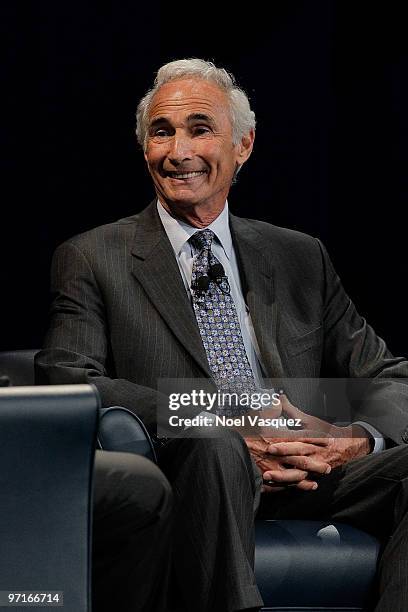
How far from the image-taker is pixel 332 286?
2773mm

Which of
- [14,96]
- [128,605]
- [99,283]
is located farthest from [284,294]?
[128,605]

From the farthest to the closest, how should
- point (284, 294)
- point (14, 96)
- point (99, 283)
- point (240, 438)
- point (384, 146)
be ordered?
point (384, 146)
point (14, 96)
point (284, 294)
point (99, 283)
point (240, 438)

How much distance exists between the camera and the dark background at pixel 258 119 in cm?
296

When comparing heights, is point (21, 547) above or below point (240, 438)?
below

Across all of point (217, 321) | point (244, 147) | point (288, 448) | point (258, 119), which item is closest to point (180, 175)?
point (244, 147)

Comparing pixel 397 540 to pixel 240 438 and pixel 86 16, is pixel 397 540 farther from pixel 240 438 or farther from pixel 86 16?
pixel 86 16

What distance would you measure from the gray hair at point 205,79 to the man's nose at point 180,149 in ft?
0.36

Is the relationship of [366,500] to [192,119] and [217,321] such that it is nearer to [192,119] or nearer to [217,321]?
[217,321]

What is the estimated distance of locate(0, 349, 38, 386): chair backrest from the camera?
103 inches

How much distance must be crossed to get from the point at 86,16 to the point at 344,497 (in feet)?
5.02

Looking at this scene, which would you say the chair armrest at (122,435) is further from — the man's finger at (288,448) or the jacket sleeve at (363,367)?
the jacket sleeve at (363,367)

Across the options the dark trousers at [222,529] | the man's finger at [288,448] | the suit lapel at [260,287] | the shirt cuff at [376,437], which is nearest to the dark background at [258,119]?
the suit lapel at [260,287]

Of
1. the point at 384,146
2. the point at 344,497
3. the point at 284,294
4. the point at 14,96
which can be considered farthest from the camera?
the point at 384,146

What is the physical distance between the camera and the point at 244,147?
9.43 ft
